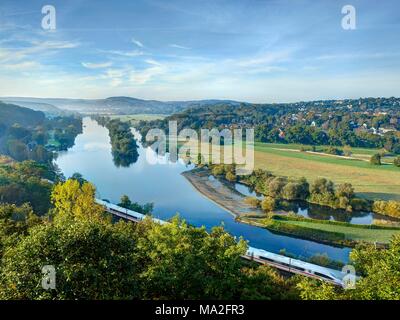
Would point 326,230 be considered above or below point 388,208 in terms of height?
below

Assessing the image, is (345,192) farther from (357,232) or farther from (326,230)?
(326,230)

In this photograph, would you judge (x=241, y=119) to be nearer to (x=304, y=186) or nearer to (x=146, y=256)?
(x=304, y=186)

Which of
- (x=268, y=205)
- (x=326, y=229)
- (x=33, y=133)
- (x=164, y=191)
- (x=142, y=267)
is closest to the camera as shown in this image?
(x=142, y=267)

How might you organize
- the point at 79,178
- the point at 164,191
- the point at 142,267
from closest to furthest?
the point at 142,267 < the point at 79,178 < the point at 164,191

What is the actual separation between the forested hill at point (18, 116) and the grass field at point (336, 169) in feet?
40.7

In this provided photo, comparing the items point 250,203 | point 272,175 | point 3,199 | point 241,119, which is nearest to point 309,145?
point 241,119

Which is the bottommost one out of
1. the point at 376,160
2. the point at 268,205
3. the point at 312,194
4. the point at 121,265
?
the point at 268,205

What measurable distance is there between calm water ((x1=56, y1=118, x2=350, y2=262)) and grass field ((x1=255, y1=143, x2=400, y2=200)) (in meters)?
3.69

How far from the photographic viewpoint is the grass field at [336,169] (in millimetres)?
12234

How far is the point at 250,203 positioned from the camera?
1095 cm

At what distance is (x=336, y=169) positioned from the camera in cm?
1444

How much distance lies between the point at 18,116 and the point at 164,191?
45.7 feet

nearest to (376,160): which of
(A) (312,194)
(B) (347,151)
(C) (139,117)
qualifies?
(B) (347,151)

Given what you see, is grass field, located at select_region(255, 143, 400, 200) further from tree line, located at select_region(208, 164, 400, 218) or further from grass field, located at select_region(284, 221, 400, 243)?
grass field, located at select_region(284, 221, 400, 243)
